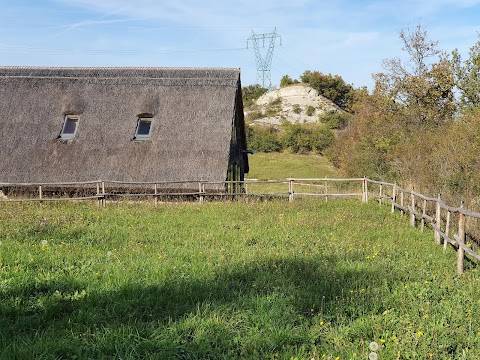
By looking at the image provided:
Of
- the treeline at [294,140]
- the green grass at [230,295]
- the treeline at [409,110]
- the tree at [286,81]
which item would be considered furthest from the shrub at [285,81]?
the green grass at [230,295]

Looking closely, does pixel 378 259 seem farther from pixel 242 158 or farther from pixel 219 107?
pixel 242 158

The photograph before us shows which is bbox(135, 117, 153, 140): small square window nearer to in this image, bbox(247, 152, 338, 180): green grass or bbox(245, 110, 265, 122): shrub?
bbox(247, 152, 338, 180): green grass

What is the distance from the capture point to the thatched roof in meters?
16.6

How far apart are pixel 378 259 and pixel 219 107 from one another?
1200 centimetres

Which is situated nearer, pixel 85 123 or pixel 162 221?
pixel 162 221

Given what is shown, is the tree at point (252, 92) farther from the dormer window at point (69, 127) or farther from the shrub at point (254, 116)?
the dormer window at point (69, 127)

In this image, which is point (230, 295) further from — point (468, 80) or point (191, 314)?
point (468, 80)

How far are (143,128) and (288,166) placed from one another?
80.6ft

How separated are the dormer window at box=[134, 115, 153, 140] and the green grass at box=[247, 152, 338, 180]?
18529 millimetres

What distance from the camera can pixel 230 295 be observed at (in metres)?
5.10

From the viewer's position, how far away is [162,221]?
10.5 m

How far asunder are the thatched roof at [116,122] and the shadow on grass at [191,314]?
1080cm

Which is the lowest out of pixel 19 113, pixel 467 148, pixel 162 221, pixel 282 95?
pixel 162 221

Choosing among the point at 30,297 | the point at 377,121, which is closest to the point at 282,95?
the point at 377,121
